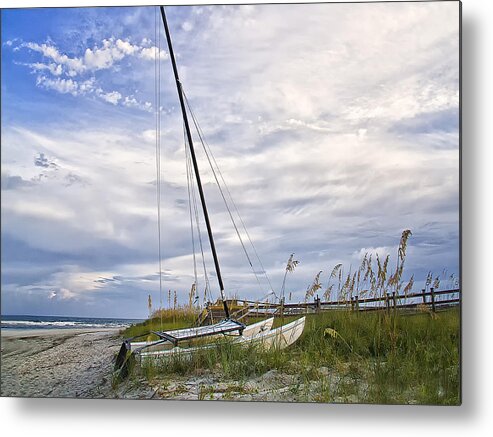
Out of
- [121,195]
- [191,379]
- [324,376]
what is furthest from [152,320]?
[324,376]

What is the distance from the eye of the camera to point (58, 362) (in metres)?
4.46

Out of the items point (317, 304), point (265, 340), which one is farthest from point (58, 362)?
point (317, 304)

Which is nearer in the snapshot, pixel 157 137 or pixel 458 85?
pixel 458 85

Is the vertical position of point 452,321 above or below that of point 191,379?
above

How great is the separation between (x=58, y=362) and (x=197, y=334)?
0.79 metres

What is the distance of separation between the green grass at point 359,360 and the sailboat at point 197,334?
5cm

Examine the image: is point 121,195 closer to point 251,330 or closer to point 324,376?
point 251,330

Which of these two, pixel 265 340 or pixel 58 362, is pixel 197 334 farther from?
pixel 58 362

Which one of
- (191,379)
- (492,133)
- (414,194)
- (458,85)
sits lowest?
(191,379)

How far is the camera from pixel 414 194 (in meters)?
4.14

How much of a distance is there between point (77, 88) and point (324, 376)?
2.06m

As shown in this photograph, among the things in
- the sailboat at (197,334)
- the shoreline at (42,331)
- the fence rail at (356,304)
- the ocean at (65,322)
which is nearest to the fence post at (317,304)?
the fence rail at (356,304)

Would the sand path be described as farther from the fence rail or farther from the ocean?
the fence rail

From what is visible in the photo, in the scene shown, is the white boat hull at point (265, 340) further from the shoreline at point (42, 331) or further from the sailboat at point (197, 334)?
the shoreline at point (42, 331)
